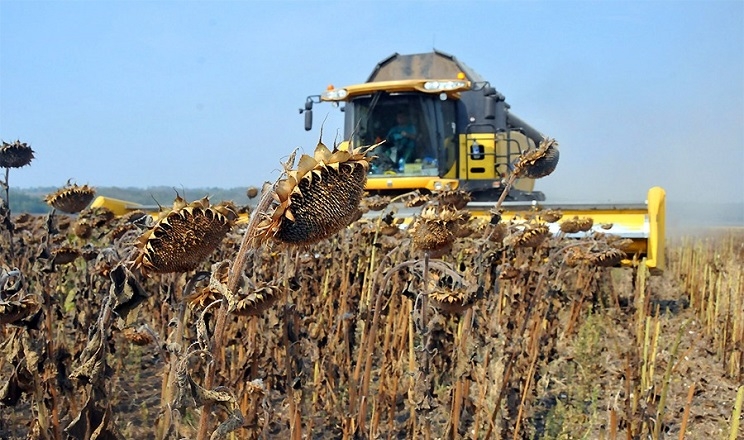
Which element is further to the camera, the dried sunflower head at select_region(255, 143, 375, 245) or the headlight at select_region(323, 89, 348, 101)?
the headlight at select_region(323, 89, 348, 101)

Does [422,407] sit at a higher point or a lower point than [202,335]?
lower

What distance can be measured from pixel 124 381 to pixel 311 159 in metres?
3.70

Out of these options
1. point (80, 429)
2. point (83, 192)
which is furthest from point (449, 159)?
point (80, 429)

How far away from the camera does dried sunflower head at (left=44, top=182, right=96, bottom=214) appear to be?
11.7 feet

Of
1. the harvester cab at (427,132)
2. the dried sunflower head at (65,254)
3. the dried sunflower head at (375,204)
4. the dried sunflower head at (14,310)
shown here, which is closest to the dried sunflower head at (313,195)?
the dried sunflower head at (14,310)

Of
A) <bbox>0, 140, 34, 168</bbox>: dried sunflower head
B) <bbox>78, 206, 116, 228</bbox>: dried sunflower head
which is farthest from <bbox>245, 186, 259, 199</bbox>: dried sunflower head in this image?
<bbox>0, 140, 34, 168</bbox>: dried sunflower head

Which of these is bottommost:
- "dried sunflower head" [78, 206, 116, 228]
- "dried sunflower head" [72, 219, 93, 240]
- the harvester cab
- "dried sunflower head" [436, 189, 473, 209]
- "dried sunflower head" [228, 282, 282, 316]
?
"dried sunflower head" [228, 282, 282, 316]

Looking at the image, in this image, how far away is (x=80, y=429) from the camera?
2062 mm

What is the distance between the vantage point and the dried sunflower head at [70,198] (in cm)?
357

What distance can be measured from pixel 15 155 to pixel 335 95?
22.0ft

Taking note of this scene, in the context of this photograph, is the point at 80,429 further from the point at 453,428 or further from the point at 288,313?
the point at 453,428

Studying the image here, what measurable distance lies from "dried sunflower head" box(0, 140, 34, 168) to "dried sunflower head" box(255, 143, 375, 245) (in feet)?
7.72

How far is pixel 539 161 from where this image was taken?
3301 millimetres

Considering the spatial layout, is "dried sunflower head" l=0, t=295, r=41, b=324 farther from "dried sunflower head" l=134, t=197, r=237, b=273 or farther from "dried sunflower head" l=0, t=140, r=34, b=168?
"dried sunflower head" l=0, t=140, r=34, b=168
